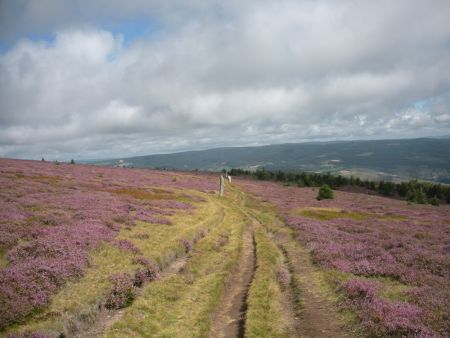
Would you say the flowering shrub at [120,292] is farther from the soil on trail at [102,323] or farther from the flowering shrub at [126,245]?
the flowering shrub at [126,245]

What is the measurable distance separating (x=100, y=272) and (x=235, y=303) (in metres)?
8.02

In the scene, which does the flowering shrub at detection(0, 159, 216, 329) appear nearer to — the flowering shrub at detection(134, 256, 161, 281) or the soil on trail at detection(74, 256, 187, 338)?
the flowering shrub at detection(134, 256, 161, 281)

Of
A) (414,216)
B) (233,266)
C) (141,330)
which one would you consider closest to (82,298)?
(141,330)

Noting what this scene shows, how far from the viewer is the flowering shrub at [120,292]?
15086mm

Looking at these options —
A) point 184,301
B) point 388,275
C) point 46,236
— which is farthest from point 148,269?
point 388,275

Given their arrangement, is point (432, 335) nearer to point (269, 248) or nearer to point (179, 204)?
point (269, 248)

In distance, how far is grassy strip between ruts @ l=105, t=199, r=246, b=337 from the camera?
13461 millimetres

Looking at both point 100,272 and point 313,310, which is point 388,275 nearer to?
point 313,310

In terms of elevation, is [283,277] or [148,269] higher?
[148,269]

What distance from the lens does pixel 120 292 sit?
1583 cm

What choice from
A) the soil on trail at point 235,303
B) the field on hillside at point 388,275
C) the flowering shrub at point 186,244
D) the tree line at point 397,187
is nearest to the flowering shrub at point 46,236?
the flowering shrub at point 186,244

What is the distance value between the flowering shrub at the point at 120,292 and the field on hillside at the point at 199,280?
0.06 meters

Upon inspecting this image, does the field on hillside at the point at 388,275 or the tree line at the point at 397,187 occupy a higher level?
the field on hillside at the point at 388,275

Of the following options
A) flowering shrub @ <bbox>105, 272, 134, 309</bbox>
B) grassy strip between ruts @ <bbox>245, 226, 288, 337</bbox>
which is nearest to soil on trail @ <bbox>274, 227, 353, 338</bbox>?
grassy strip between ruts @ <bbox>245, 226, 288, 337</bbox>
